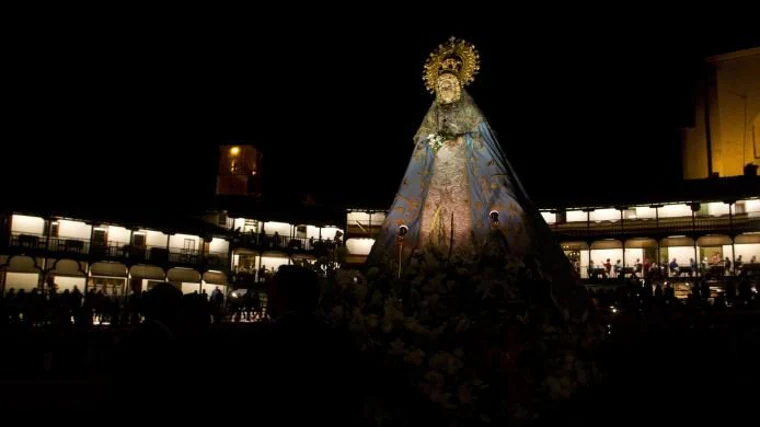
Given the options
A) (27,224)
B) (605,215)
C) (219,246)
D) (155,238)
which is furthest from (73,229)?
(605,215)

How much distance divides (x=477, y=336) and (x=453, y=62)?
36.5 feet

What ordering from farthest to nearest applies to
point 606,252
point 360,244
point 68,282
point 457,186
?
1. point 360,244
2. point 606,252
3. point 68,282
4. point 457,186

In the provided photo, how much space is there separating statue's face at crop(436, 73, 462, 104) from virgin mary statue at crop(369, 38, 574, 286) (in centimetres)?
1

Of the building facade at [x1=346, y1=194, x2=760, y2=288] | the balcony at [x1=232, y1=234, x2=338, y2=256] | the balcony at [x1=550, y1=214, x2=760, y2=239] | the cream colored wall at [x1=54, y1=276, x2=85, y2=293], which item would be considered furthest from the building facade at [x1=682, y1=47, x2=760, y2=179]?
the cream colored wall at [x1=54, y1=276, x2=85, y2=293]

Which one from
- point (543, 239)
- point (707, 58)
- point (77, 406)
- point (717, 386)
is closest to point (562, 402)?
point (717, 386)

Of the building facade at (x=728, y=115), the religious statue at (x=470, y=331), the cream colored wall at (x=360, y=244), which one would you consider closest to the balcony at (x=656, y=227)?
the building facade at (x=728, y=115)

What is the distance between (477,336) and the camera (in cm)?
281

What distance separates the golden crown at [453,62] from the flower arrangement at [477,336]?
34.6 feet

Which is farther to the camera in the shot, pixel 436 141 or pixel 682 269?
pixel 682 269

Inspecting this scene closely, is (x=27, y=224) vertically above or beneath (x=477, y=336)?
above

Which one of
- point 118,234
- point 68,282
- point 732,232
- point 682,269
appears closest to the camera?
point 682,269

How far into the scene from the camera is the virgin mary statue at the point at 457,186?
1161 centimetres

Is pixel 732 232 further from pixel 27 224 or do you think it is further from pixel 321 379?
pixel 27 224

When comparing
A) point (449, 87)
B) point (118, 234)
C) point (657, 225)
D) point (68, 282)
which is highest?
A: point (449, 87)
